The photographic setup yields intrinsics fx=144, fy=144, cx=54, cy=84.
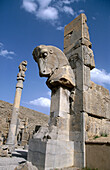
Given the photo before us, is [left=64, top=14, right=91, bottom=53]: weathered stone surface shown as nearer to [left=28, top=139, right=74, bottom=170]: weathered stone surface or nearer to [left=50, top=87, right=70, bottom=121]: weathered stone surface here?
[left=50, top=87, right=70, bottom=121]: weathered stone surface

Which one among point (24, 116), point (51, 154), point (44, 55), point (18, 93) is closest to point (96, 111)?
point (51, 154)

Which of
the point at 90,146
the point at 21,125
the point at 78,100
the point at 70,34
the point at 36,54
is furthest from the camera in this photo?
the point at 21,125

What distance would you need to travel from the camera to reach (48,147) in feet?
10.0

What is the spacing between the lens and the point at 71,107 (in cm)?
405

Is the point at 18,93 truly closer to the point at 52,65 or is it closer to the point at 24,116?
the point at 52,65

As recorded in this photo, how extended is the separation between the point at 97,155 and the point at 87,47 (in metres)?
3.14

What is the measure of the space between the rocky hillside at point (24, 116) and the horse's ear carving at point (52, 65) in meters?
14.4

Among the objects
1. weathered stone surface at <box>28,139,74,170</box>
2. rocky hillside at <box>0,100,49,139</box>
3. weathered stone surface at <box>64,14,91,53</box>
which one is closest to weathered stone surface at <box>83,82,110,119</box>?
weathered stone surface at <box>28,139,74,170</box>

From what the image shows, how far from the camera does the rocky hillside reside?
753 inches

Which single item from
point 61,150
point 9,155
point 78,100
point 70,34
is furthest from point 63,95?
point 9,155

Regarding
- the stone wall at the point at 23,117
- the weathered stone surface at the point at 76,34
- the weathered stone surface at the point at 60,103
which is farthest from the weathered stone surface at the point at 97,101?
the stone wall at the point at 23,117

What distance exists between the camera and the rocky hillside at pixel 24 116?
62.7 ft

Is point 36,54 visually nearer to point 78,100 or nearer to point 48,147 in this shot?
point 78,100

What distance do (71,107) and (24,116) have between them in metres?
20.3
